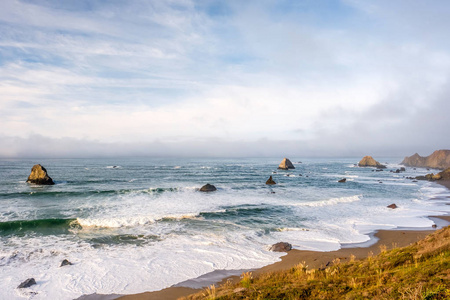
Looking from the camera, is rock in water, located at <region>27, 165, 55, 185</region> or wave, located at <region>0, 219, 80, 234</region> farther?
rock in water, located at <region>27, 165, 55, 185</region>

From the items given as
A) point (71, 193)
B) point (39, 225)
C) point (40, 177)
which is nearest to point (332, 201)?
point (39, 225)

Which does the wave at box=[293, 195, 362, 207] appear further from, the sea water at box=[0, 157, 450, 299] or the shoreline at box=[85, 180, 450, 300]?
the shoreline at box=[85, 180, 450, 300]

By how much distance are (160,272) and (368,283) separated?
10.2m

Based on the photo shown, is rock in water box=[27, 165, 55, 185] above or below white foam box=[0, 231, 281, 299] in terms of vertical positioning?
above

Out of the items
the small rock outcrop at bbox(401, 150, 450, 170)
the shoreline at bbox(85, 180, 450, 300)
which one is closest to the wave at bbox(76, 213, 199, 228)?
the shoreline at bbox(85, 180, 450, 300)

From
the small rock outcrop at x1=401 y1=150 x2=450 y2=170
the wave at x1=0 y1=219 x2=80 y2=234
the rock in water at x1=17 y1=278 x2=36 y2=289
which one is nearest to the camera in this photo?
the rock in water at x1=17 y1=278 x2=36 y2=289

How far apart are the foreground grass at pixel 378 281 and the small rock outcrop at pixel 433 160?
14168 cm

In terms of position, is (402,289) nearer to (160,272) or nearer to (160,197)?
(160,272)

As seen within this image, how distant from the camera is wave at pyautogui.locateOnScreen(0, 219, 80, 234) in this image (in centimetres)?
2056

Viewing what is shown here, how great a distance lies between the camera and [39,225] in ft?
71.7

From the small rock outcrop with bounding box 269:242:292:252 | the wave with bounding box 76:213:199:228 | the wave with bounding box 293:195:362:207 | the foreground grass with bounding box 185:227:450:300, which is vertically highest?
the foreground grass with bounding box 185:227:450:300

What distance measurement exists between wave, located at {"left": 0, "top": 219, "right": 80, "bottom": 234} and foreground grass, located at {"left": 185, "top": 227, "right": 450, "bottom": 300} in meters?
18.7

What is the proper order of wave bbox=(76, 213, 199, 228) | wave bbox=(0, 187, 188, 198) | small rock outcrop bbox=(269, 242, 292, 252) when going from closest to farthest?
small rock outcrop bbox=(269, 242, 292, 252) → wave bbox=(76, 213, 199, 228) → wave bbox=(0, 187, 188, 198)

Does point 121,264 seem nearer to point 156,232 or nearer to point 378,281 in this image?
point 156,232
